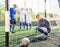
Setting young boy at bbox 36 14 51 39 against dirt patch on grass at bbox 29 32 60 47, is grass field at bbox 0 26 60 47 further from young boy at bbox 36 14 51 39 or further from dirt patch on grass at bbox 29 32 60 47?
young boy at bbox 36 14 51 39

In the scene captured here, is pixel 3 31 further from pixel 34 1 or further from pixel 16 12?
pixel 34 1

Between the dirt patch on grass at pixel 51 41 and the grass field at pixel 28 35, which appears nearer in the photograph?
the grass field at pixel 28 35

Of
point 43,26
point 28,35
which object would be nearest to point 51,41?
point 43,26

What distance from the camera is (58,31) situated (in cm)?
864

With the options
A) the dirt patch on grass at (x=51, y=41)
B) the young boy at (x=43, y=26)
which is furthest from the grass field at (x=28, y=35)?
the young boy at (x=43, y=26)

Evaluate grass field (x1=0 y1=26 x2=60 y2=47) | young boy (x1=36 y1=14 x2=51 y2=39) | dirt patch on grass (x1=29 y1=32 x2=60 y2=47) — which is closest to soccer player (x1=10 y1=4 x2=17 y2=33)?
grass field (x1=0 y1=26 x2=60 y2=47)

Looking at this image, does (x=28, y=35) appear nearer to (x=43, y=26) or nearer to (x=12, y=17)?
(x=43, y=26)

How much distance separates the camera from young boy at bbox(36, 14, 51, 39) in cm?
851

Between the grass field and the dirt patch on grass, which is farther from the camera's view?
the dirt patch on grass

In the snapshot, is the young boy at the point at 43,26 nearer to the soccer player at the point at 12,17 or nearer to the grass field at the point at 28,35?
the grass field at the point at 28,35

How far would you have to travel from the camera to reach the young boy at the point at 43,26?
851 cm

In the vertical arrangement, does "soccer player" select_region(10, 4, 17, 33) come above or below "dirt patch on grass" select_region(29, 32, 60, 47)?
above

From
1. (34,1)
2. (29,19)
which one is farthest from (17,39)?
(34,1)

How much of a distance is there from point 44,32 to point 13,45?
1006mm
